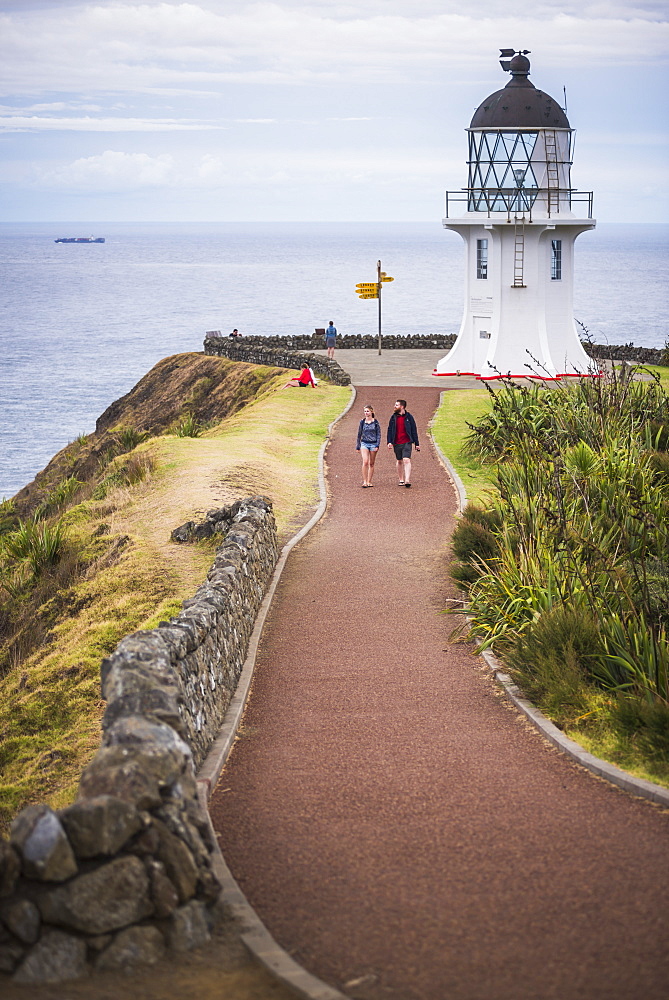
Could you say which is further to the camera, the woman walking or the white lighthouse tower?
the white lighthouse tower

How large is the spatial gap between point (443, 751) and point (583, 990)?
12.1ft

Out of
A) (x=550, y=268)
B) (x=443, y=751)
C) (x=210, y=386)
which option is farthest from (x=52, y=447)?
(x=443, y=751)

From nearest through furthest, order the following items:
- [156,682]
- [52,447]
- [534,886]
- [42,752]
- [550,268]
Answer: [534,886] < [156,682] < [42,752] < [550,268] < [52,447]

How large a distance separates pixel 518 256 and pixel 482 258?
1427mm

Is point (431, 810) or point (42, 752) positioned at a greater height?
point (431, 810)

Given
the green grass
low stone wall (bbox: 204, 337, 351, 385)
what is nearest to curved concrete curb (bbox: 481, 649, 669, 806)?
the green grass

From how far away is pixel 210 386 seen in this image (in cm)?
4397

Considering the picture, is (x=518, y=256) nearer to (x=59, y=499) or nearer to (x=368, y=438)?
(x=59, y=499)

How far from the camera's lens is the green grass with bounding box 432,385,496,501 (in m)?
20.6

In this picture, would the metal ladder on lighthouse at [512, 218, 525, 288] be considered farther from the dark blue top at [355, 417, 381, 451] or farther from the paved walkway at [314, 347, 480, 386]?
the dark blue top at [355, 417, 381, 451]

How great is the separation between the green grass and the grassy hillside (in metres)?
2.93

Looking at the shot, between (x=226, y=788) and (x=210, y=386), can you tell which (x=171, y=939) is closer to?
(x=226, y=788)

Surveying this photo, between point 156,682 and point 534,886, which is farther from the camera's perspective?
point 156,682

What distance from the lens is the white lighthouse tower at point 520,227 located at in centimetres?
3466
